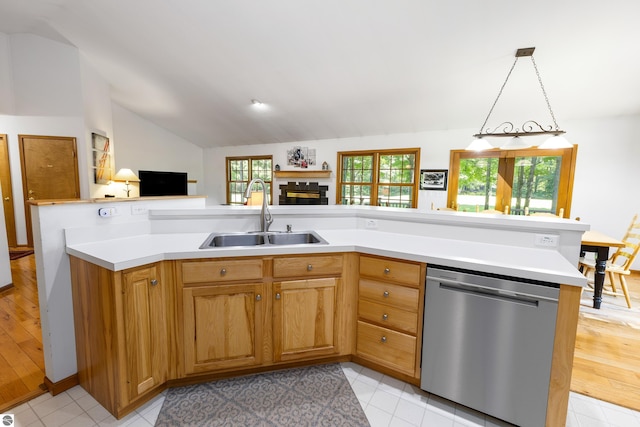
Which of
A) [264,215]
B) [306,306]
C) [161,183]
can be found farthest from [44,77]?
[306,306]

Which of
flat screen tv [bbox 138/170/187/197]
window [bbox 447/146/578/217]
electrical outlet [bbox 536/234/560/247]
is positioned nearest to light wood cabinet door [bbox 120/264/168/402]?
electrical outlet [bbox 536/234/560/247]

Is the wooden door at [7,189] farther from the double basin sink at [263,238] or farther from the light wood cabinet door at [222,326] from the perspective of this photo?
the light wood cabinet door at [222,326]

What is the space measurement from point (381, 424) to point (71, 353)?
1.79 metres

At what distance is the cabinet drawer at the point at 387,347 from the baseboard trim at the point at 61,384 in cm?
170

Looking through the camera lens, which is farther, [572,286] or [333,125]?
[333,125]

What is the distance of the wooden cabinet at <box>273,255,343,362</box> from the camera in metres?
1.69

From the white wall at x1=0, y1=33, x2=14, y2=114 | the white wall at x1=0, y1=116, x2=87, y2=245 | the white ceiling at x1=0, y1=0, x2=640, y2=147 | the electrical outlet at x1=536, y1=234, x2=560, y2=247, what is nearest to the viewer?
the electrical outlet at x1=536, y1=234, x2=560, y2=247

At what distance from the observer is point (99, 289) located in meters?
1.39

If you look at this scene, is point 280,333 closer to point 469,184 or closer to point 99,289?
point 99,289

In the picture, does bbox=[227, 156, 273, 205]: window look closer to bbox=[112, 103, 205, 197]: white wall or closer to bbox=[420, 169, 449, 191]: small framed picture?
bbox=[112, 103, 205, 197]: white wall

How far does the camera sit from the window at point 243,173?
23.2ft

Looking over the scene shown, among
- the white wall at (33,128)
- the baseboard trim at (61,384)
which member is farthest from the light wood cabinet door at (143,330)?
the white wall at (33,128)

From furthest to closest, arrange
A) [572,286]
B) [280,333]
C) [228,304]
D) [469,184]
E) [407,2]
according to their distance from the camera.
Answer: [469,184], [407,2], [280,333], [228,304], [572,286]

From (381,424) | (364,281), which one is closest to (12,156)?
(364,281)
